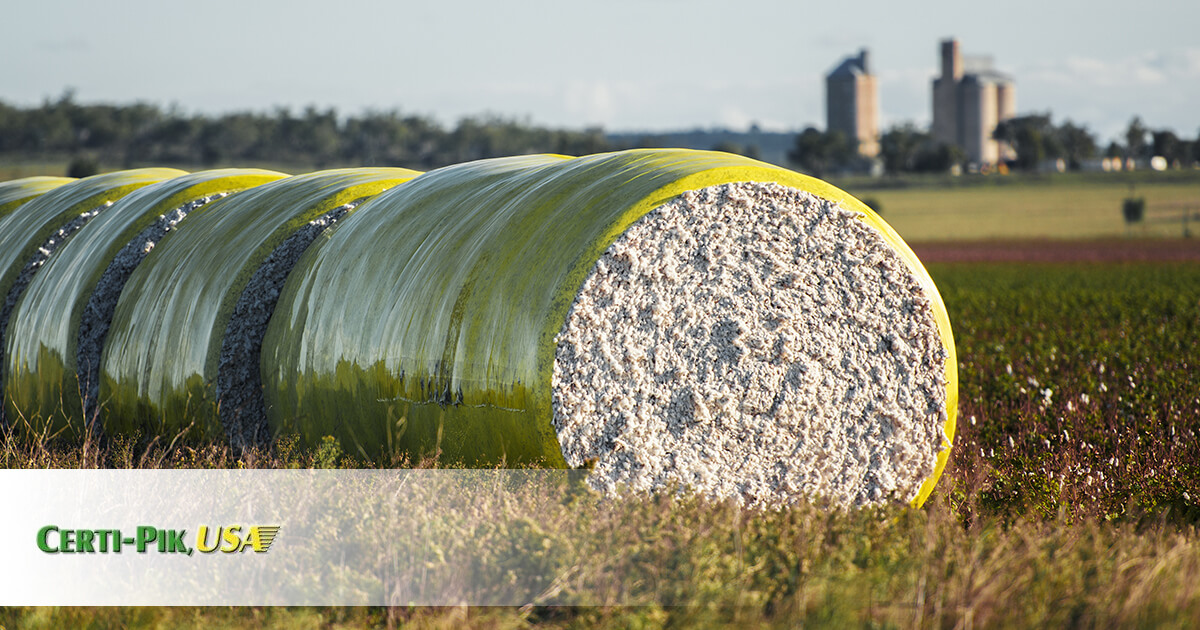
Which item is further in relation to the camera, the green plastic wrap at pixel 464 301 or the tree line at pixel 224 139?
the tree line at pixel 224 139

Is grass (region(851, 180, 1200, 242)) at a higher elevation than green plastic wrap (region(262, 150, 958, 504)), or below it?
below

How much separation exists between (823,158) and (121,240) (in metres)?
122

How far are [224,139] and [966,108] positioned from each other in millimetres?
124704

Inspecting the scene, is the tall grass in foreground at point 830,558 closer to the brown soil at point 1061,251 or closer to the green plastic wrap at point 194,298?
the green plastic wrap at point 194,298

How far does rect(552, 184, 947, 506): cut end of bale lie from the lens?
5145 millimetres

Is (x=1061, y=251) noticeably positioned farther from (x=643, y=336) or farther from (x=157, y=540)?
(x=157, y=540)

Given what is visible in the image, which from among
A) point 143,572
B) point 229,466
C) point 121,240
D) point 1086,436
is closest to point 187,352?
point 229,466

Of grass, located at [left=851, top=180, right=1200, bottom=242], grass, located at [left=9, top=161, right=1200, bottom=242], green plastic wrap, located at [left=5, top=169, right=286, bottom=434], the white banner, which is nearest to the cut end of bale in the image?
the white banner

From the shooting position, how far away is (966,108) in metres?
184

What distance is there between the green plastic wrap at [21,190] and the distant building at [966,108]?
179m

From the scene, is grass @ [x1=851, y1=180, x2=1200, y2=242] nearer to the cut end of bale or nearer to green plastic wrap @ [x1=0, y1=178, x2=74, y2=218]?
green plastic wrap @ [x1=0, y1=178, x2=74, y2=218]

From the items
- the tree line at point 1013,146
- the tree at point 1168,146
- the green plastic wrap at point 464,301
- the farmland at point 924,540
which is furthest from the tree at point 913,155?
the green plastic wrap at point 464,301

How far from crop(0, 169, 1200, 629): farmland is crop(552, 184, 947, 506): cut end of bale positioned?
0.93 feet

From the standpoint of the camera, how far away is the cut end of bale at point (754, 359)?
16.9ft
